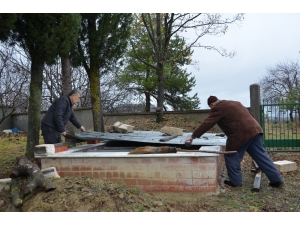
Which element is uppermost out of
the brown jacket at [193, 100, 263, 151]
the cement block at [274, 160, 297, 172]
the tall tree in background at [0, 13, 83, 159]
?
the tall tree in background at [0, 13, 83, 159]

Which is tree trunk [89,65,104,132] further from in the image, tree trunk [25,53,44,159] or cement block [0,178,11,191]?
cement block [0,178,11,191]

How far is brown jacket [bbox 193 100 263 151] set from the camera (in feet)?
16.8

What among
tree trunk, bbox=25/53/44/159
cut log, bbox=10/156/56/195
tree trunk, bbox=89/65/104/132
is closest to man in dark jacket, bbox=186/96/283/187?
cut log, bbox=10/156/56/195

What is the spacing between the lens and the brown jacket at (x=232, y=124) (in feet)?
16.8

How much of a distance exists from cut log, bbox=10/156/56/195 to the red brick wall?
68 cm

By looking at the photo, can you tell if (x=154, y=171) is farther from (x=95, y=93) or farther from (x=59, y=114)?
(x=95, y=93)

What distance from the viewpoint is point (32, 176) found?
4406 mm

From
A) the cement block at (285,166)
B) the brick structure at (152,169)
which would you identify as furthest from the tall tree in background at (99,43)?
the cement block at (285,166)

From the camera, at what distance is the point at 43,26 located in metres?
6.49

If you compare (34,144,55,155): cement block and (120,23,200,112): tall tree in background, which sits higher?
(120,23,200,112): tall tree in background

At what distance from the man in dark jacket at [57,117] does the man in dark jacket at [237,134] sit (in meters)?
2.43

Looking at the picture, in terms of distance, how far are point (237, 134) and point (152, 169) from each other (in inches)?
59.8

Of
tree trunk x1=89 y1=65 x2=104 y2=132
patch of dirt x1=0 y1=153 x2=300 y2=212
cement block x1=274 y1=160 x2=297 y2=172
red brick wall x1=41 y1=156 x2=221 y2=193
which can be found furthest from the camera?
tree trunk x1=89 y1=65 x2=104 y2=132

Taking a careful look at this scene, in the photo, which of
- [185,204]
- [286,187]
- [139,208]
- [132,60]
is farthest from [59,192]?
[132,60]
